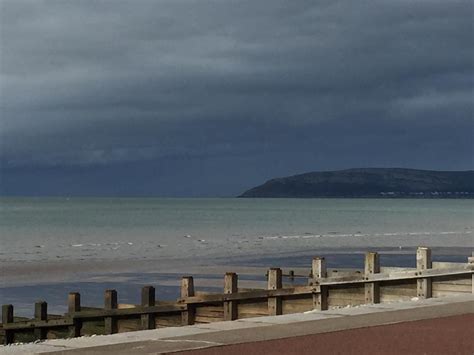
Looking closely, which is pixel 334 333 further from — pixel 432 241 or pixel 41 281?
pixel 432 241

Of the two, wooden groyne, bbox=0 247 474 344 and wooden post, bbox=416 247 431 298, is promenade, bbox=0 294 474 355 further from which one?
wooden groyne, bbox=0 247 474 344

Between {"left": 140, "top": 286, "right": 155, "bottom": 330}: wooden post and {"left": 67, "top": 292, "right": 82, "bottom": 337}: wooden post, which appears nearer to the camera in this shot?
{"left": 140, "top": 286, "right": 155, "bottom": 330}: wooden post

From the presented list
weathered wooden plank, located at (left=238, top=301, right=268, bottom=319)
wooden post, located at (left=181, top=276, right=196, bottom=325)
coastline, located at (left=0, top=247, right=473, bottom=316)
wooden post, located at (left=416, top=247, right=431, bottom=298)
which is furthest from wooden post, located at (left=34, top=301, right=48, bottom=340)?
coastline, located at (left=0, top=247, right=473, bottom=316)

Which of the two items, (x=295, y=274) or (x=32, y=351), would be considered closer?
(x=32, y=351)

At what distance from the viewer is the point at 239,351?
12531 mm

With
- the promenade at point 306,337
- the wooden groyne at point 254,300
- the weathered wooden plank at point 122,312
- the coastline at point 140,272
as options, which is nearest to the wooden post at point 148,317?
the wooden groyne at point 254,300

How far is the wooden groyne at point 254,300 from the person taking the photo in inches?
917

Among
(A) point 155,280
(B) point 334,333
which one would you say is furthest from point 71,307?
(A) point 155,280

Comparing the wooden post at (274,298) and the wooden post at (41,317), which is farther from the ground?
the wooden post at (274,298)

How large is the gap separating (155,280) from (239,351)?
36.0 m

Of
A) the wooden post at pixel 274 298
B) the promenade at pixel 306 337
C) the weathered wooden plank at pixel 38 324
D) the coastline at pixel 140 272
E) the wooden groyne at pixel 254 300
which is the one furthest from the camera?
the coastline at pixel 140 272

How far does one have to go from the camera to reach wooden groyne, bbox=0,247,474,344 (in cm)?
2328

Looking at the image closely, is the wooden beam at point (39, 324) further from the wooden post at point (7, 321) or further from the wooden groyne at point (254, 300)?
the wooden post at point (7, 321)

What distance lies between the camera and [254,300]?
23.7m
